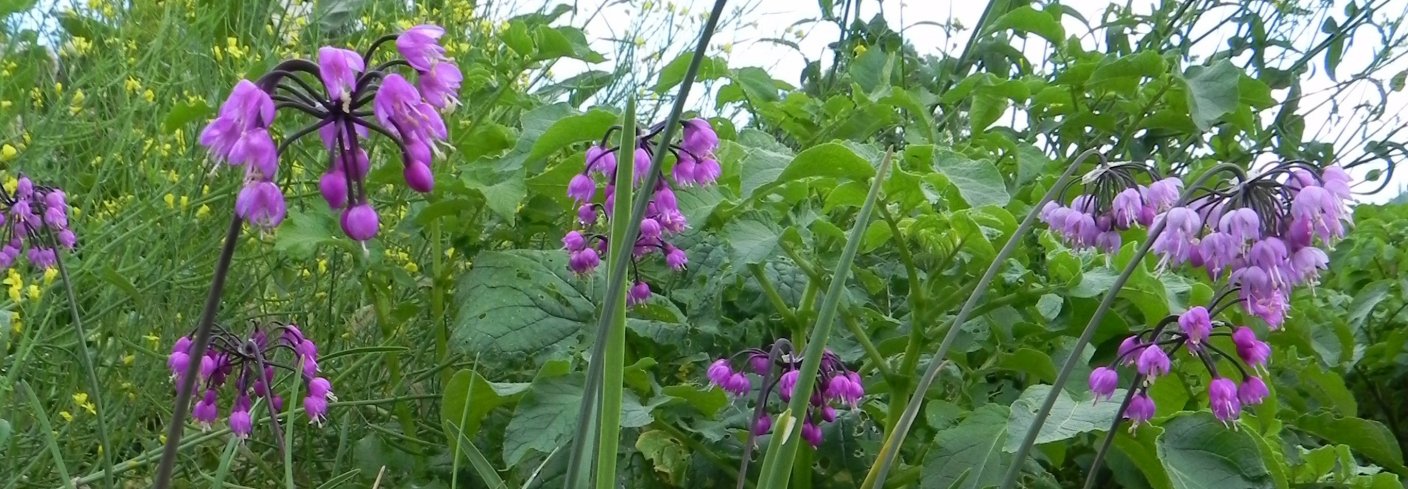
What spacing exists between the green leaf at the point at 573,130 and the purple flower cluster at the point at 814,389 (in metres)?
0.40

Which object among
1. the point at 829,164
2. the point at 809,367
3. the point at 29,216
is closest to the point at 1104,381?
the point at 829,164

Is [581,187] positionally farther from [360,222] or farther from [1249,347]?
[1249,347]

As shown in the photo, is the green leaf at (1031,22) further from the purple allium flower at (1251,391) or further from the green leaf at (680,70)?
the purple allium flower at (1251,391)

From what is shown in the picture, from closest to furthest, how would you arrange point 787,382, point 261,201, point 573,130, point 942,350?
point 261,201, point 942,350, point 787,382, point 573,130

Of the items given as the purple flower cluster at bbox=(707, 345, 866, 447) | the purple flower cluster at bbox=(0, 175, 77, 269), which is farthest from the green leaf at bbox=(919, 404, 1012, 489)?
the purple flower cluster at bbox=(0, 175, 77, 269)

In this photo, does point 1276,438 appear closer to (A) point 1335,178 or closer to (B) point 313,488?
(A) point 1335,178

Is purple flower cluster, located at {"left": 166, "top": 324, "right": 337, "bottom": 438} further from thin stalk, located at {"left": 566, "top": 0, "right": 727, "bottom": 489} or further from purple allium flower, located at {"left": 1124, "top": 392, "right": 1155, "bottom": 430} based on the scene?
purple allium flower, located at {"left": 1124, "top": 392, "right": 1155, "bottom": 430}

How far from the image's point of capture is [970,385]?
1848 millimetres

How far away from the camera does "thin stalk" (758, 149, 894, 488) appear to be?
3.04 ft

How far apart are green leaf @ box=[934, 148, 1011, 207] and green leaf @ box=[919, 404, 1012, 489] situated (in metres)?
0.29

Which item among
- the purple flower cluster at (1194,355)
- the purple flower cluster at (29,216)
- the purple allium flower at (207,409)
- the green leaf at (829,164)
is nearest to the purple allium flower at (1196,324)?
the purple flower cluster at (1194,355)

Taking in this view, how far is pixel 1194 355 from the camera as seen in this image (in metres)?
1.38

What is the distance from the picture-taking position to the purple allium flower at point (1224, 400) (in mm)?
1387

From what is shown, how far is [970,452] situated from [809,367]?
0.60 meters
